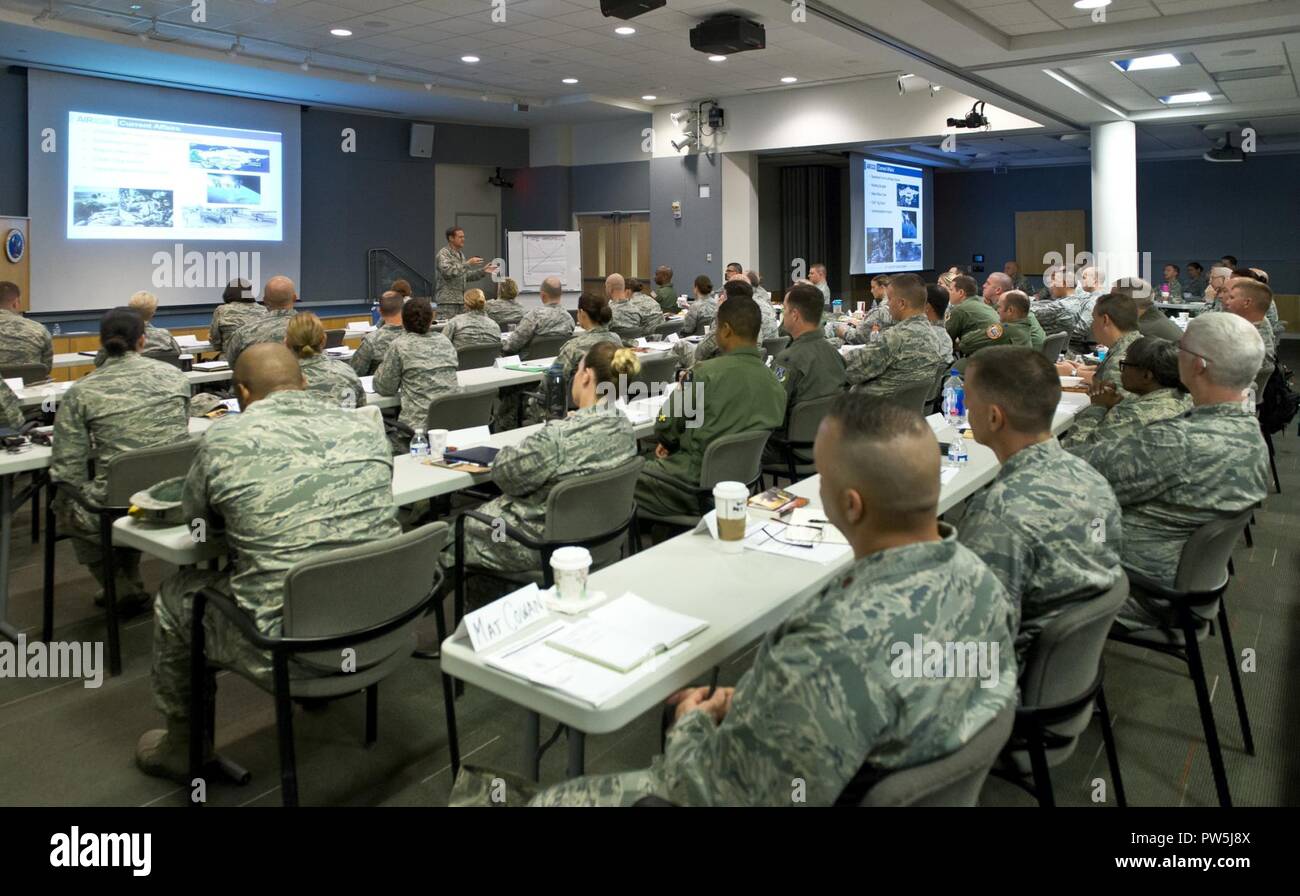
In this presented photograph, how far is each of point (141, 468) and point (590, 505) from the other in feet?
5.84

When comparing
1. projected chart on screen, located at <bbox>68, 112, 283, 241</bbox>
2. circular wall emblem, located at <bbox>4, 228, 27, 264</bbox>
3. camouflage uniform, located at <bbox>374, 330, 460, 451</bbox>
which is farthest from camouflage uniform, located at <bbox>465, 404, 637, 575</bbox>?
projected chart on screen, located at <bbox>68, 112, 283, 241</bbox>

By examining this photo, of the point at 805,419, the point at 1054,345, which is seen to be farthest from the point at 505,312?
the point at 1054,345

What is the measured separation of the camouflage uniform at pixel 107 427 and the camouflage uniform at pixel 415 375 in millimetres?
1398

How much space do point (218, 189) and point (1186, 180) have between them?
16.9m

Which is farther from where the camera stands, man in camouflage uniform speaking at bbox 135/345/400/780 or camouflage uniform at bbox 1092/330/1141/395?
camouflage uniform at bbox 1092/330/1141/395

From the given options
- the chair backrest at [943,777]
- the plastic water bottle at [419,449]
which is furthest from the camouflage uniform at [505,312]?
the chair backrest at [943,777]

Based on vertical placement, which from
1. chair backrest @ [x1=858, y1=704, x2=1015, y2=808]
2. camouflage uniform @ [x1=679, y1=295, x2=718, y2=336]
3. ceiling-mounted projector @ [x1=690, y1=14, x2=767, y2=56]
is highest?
ceiling-mounted projector @ [x1=690, y1=14, x2=767, y2=56]

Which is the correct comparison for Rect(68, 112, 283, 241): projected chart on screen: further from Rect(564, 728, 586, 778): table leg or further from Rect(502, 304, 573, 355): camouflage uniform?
Rect(564, 728, 586, 778): table leg

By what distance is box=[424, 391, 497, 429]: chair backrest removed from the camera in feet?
16.0

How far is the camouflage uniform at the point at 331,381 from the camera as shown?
14.6 feet

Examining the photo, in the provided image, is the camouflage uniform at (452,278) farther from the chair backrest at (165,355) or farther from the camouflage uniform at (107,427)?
the camouflage uniform at (107,427)

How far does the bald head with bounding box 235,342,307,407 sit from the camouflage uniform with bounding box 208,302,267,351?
16.4 ft

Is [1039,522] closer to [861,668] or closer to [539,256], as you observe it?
[861,668]
